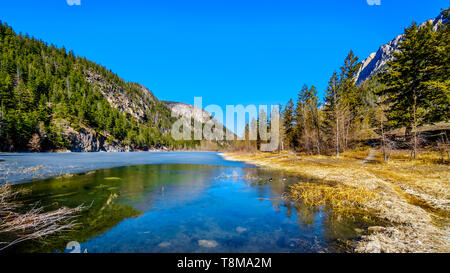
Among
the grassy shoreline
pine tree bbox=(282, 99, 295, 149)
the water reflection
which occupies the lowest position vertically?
the water reflection

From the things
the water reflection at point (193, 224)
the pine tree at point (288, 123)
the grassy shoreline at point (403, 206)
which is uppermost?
the pine tree at point (288, 123)

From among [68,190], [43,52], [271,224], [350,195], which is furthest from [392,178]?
[43,52]

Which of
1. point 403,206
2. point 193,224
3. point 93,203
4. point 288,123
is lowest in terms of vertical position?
point 193,224

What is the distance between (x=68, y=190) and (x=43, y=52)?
8386 inches

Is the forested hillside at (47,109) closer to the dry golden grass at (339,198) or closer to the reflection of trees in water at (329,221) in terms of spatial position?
the reflection of trees in water at (329,221)

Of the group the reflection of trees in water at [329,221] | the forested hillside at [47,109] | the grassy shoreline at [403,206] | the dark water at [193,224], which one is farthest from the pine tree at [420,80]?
the forested hillside at [47,109]

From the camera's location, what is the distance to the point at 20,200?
11.0m

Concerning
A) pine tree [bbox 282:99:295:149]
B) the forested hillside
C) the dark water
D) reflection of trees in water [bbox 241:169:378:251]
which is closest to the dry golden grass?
reflection of trees in water [bbox 241:169:378:251]

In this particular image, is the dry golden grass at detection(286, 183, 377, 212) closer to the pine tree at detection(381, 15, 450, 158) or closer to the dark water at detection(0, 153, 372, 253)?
the dark water at detection(0, 153, 372, 253)

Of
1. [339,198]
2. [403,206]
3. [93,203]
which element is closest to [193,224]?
[93,203]

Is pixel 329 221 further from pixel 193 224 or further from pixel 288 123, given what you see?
pixel 288 123

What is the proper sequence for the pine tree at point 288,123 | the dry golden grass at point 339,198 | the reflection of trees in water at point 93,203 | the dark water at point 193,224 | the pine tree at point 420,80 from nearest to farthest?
1. the dark water at point 193,224
2. the reflection of trees in water at point 93,203
3. the dry golden grass at point 339,198
4. the pine tree at point 420,80
5. the pine tree at point 288,123

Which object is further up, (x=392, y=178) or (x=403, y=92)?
(x=403, y=92)
